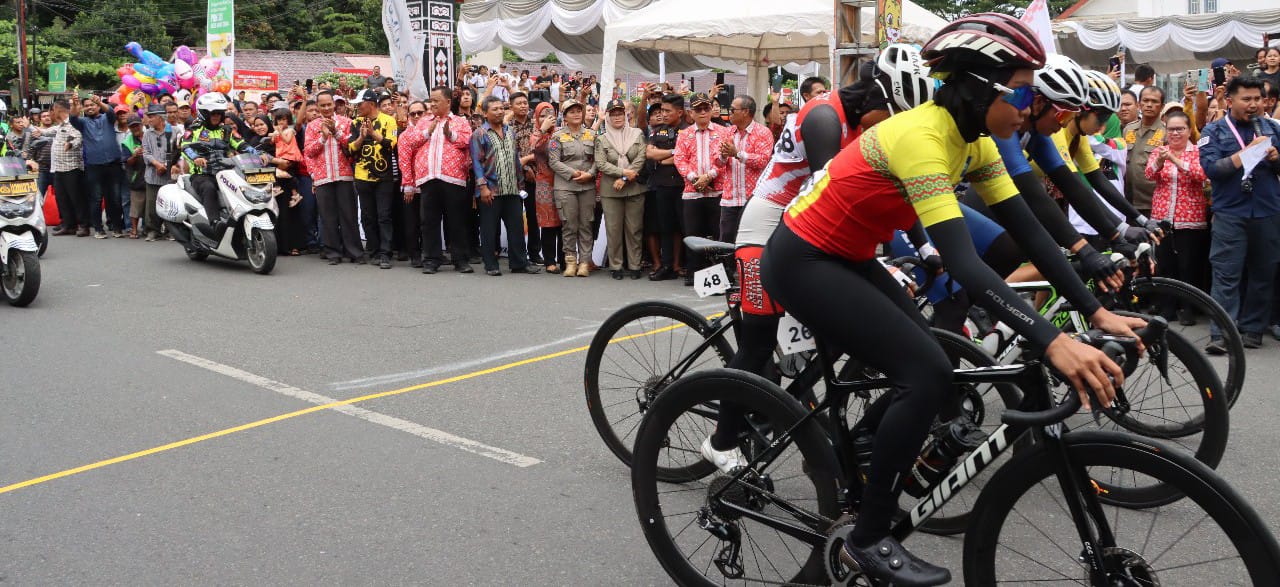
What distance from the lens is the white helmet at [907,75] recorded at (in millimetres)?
3976

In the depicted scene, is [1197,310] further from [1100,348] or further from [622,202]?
[622,202]

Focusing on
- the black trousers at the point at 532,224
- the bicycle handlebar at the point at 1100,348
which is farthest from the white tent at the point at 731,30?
the bicycle handlebar at the point at 1100,348

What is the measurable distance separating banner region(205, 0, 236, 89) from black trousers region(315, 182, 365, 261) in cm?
1241

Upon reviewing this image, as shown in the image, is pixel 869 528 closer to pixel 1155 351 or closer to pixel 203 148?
pixel 1155 351

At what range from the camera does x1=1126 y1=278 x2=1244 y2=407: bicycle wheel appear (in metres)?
5.20

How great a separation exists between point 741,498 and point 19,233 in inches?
368

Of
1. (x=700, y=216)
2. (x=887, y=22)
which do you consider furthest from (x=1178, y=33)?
(x=700, y=216)

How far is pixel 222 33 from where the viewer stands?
2470 centimetres

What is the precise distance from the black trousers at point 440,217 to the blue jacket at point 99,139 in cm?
704

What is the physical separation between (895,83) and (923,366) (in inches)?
53.6

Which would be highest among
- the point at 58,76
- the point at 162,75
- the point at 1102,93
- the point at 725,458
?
the point at 58,76

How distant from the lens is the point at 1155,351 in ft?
14.9

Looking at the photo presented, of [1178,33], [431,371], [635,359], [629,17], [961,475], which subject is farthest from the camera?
[1178,33]

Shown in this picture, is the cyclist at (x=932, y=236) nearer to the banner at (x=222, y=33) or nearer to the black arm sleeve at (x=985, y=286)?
the black arm sleeve at (x=985, y=286)
